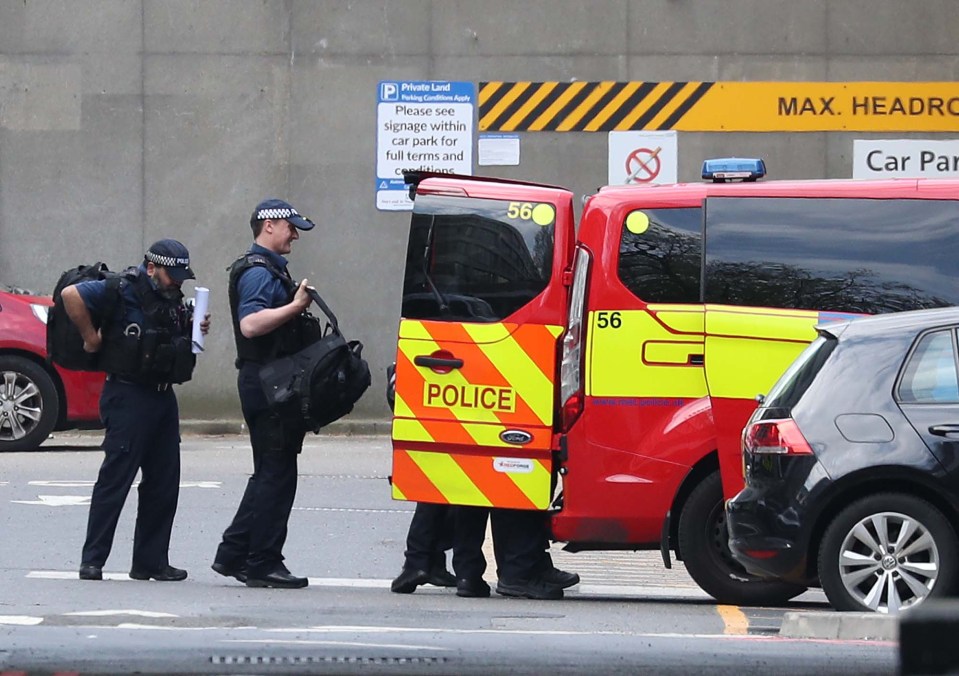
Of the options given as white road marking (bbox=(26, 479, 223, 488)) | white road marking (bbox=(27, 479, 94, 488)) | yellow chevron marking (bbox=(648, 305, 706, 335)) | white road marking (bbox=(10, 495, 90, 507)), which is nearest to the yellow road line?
yellow chevron marking (bbox=(648, 305, 706, 335))

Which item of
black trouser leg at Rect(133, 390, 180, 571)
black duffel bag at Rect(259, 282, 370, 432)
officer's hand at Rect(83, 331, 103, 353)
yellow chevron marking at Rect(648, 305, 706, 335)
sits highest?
yellow chevron marking at Rect(648, 305, 706, 335)

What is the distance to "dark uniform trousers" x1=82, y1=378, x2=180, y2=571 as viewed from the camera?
8.55 meters

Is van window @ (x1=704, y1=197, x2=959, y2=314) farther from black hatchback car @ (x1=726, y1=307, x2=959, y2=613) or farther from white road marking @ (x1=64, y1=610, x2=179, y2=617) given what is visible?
white road marking @ (x1=64, y1=610, x2=179, y2=617)

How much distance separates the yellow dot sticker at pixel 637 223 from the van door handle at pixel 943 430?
172 cm

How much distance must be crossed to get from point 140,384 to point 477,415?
64.9 inches

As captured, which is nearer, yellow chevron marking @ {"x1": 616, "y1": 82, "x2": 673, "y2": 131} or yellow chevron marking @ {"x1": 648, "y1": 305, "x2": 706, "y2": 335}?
yellow chevron marking @ {"x1": 648, "y1": 305, "x2": 706, "y2": 335}

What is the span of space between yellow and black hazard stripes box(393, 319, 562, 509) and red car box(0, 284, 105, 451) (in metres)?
7.06

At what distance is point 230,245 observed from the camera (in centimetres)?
1816

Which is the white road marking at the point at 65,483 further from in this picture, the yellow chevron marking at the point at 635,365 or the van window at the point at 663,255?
the van window at the point at 663,255

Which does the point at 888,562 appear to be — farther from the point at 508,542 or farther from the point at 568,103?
the point at 568,103

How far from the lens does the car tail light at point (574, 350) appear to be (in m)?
8.20

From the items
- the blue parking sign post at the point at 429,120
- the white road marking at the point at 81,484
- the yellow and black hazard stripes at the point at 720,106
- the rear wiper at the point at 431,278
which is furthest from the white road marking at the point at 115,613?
the yellow and black hazard stripes at the point at 720,106

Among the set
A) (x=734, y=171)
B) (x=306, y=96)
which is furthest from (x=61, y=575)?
(x=306, y=96)

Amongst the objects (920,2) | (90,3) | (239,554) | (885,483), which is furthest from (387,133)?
(885,483)
